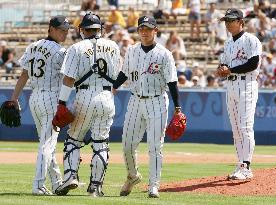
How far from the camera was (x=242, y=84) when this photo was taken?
42.8ft

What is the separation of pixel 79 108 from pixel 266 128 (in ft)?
43.0

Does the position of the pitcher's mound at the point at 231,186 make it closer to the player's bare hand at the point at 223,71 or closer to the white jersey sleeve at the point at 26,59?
the player's bare hand at the point at 223,71

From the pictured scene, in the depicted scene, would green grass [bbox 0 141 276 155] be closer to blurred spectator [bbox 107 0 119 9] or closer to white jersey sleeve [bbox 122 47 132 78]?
blurred spectator [bbox 107 0 119 9]

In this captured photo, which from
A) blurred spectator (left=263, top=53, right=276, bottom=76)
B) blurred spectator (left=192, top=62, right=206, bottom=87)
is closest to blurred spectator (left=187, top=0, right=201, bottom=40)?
blurred spectator (left=192, top=62, right=206, bottom=87)

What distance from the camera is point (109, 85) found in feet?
37.3

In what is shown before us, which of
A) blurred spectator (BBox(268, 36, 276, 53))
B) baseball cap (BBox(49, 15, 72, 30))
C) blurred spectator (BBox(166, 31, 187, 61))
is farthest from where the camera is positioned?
blurred spectator (BBox(166, 31, 187, 61))

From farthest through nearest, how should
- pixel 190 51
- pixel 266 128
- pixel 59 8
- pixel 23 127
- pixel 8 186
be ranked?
pixel 59 8
pixel 190 51
pixel 23 127
pixel 266 128
pixel 8 186

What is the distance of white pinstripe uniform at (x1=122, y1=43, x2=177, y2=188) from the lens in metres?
11.4

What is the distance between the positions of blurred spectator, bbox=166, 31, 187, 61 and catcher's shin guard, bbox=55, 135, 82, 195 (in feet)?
52.3

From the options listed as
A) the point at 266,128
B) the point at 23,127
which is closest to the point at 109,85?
the point at 266,128

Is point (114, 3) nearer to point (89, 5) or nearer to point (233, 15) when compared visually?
point (89, 5)

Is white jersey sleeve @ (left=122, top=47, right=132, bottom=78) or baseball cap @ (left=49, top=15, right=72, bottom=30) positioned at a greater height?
baseball cap @ (left=49, top=15, right=72, bottom=30)

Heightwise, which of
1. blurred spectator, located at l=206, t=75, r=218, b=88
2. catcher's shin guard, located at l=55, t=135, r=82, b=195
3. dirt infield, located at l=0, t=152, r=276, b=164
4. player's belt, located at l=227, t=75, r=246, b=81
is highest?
player's belt, located at l=227, t=75, r=246, b=81

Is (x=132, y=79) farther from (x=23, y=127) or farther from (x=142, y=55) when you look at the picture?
(x=23, y=127)
